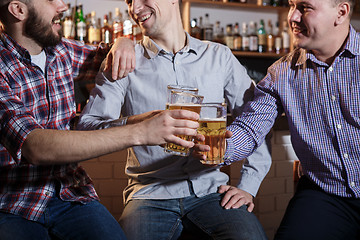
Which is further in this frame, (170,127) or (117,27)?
(117,27)

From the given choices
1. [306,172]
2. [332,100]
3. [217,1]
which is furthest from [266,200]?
[217,1]

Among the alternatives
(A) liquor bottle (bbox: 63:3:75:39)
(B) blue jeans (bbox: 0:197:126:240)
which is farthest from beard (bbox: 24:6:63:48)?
(A) liquor bottle (bbox: 63:3:75:39)

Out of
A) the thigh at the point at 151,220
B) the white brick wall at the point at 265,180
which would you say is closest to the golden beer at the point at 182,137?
the thigh at the point at 151,220

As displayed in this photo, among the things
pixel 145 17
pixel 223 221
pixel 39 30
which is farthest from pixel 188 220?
pixel 39 30

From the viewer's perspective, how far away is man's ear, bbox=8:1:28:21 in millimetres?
1615

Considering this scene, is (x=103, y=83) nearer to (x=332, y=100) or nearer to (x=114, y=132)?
(x=114, y=132)

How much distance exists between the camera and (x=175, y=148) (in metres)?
1.26

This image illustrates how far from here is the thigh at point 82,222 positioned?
1.39 metres

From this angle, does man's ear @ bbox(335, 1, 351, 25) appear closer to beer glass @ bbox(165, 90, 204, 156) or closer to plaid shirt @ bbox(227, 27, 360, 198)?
plaid shirt @ bbox(227, 27, 360, 198)

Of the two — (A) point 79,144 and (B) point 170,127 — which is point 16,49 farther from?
(B) point 170,127

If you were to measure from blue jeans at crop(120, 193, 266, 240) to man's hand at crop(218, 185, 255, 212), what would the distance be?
0.02 meters

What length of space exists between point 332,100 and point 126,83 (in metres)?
0.81

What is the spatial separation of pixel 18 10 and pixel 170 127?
0.85 metres

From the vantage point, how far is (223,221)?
1.45 metres
